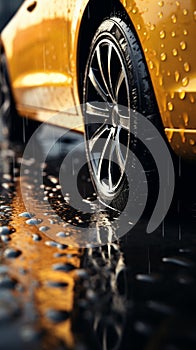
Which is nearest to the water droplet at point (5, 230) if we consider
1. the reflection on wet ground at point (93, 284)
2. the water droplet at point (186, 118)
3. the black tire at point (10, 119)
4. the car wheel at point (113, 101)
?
the reflection on wet ground at point (93, 284)

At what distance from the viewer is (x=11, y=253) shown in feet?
8.70

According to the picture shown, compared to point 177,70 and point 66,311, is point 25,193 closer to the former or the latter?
point 177,70

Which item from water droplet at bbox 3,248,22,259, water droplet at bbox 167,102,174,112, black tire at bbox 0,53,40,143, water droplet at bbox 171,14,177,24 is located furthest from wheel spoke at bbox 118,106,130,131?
black tire at bbox 0,53,40,143

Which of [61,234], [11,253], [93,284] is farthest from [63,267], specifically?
[61,234]

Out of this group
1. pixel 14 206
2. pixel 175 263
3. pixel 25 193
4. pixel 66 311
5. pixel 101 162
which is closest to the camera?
pixel 66 311

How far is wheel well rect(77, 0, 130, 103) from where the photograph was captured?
3.23 m

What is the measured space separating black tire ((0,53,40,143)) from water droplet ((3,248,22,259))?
3.84 metres

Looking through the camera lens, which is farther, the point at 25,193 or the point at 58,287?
the point at 25,193

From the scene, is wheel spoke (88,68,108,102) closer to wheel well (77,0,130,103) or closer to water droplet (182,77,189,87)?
wheel well (77,0,130,103)

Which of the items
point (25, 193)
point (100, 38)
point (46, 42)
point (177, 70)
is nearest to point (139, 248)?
point (177, 70)

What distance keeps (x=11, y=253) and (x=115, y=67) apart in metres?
1.15

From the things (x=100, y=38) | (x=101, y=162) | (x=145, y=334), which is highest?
(x=100, y=38)

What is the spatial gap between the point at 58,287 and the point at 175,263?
524 millimetres

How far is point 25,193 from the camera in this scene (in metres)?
4.11
